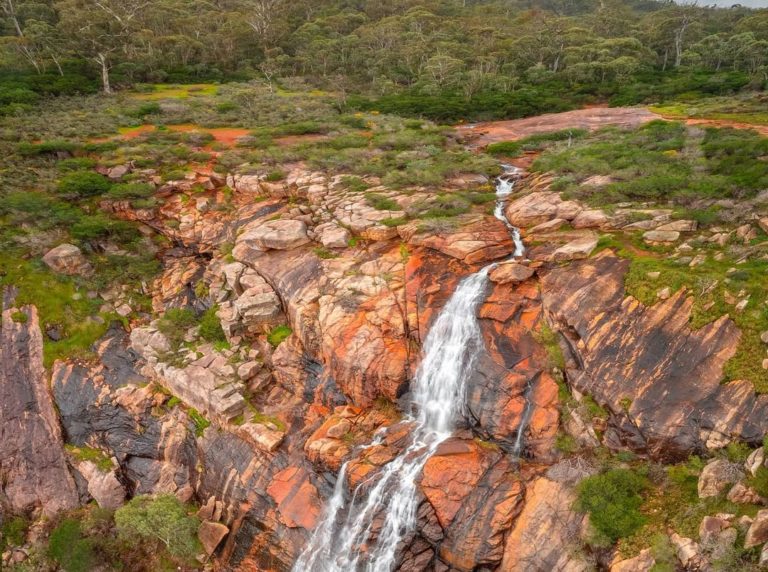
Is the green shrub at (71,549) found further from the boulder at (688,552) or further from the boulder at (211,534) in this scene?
the boulder at (688,552)

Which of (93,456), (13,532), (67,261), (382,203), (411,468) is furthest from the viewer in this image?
(67,261)

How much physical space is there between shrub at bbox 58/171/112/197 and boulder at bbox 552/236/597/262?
28087mm

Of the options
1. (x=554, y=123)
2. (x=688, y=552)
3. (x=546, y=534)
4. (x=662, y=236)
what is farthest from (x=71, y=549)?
(x=554, y=123)

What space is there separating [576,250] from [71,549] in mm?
25249

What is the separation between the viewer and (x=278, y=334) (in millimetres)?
23516

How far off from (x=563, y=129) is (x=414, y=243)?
76.2ft

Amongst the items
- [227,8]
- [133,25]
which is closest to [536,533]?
[133,25]

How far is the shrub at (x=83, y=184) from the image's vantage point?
96.8ft

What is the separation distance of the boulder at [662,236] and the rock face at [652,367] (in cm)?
248

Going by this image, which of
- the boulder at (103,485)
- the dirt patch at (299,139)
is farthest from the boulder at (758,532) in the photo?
the dirt patch at (299,139)

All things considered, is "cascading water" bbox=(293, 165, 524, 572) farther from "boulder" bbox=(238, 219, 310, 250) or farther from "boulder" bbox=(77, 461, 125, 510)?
"boulder" bbox=(77, 461, 125, 510)

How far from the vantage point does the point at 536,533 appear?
14891 millimetres

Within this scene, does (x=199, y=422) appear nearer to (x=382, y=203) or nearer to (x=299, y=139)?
(x=382, y=203)

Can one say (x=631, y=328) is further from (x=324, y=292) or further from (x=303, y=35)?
(x=303, y=35)
